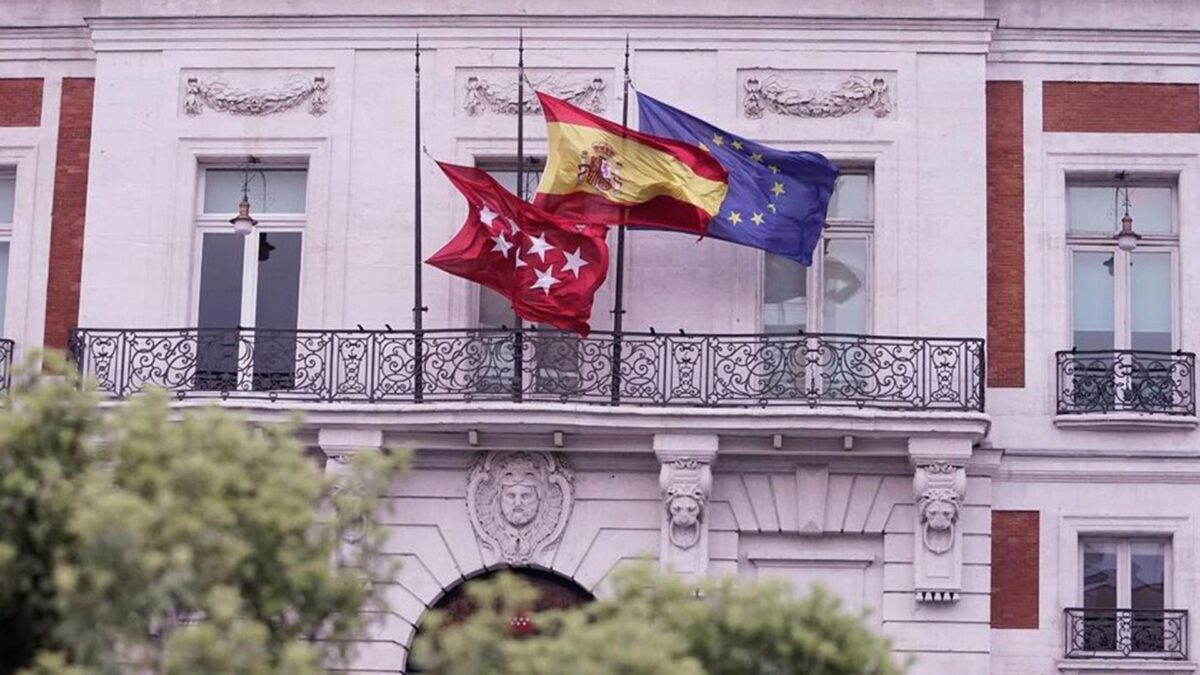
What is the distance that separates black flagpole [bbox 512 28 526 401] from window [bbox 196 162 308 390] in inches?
87.4

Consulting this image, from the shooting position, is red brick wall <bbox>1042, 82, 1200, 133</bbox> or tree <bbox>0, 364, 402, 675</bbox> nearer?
tree <bbox>0, 364, 402, 675</bbox>

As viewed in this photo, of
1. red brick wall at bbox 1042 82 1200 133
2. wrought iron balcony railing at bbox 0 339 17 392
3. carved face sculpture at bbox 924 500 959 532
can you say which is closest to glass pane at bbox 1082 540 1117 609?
carved face sculpture at bbox 924 500 959 532

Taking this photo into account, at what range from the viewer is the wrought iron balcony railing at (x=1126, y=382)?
80.3ft

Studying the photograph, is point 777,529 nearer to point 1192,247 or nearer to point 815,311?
point 815,311

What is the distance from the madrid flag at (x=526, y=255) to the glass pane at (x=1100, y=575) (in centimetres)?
524

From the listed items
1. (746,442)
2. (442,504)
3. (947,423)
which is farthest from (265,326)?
(947,423)

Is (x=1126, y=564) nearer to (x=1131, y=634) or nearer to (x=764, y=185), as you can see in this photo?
(x=1131, y=634)

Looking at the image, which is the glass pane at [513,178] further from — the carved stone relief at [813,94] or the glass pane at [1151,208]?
the glass pane at [1151,208]

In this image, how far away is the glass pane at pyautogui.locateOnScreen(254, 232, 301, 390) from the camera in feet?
80.7

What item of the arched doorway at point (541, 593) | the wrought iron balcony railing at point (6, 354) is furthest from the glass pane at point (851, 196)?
the wrought iron balcony railing at point (6, 354)

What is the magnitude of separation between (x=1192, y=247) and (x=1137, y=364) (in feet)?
4.37

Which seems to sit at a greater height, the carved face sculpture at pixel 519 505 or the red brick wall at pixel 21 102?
the red brick wall at pixel 21 102

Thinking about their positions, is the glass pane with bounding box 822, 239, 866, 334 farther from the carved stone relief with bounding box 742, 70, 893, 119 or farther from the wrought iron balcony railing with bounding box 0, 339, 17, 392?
the wrought iron balcony railing with bounding box 0, 339, 17, 392

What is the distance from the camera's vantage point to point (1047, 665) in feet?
78.9
